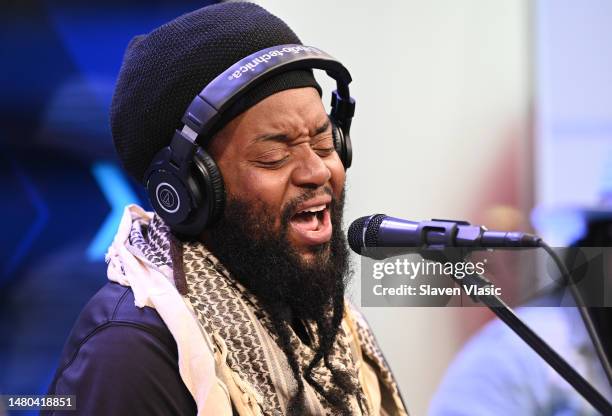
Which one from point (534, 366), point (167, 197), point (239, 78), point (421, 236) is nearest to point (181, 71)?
point (239, 78)

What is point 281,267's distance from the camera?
5.02 feet

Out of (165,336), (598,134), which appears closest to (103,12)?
(165,336)

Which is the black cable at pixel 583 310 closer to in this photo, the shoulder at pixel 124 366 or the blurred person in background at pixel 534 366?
the blurred person in background at pixel 534 366

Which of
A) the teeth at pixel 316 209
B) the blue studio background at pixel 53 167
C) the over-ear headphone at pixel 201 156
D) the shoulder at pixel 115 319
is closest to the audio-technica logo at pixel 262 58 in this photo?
the over-ear headphone at pixel 201 156

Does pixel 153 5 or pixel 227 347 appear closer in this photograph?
pixel 227 347

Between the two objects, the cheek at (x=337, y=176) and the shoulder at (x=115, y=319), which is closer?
the shoulder at (x=115, y=319)

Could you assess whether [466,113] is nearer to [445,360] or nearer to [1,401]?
[445,360]

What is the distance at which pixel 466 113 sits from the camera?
10.2 ft

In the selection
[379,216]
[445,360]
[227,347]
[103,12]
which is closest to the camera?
[379,216]

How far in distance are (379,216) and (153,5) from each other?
5.06 ft

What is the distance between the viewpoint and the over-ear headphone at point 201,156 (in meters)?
1.47

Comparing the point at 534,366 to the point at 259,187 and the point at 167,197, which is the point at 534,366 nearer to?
the point at 259,187

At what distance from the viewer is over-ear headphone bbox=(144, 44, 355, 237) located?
1.47 meters

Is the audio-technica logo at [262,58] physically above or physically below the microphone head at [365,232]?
above
